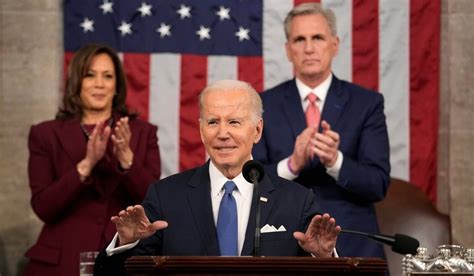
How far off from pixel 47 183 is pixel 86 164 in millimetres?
262

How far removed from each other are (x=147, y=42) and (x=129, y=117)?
4.42 ft

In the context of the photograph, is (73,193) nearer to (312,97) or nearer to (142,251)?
(312,97)

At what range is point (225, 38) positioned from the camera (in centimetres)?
757

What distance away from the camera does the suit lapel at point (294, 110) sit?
593 cm

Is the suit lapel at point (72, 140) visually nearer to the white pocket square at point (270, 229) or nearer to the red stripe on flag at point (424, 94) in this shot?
the white pocket square at point (270, 229)

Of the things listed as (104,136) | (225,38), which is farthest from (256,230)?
(225,38)

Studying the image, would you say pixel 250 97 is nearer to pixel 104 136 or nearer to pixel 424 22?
pixel 104 136

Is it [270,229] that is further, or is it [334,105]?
[334,105]

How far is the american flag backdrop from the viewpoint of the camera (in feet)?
24.7

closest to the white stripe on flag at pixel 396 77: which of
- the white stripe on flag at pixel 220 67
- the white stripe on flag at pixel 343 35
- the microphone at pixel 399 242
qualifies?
the white stripe on flag at pixel 343 35

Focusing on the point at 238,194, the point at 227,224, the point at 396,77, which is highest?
the point at 396,77

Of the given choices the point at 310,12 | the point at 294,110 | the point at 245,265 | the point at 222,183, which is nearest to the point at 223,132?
the point at 222,183

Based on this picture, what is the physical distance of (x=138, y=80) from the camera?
7551mm

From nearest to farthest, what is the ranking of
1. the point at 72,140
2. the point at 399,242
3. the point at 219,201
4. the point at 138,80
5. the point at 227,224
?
the point at 399,242 < the point at 227,224 < the point at 219,201 < the point at 72,140 < the point at 138,80
